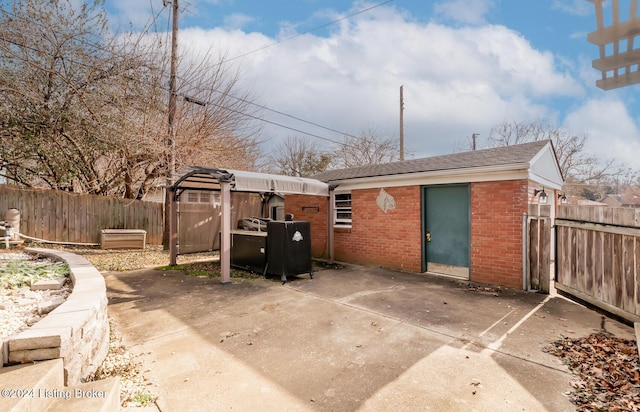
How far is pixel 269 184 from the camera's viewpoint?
266 inches

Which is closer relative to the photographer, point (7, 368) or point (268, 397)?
point (7, 368)

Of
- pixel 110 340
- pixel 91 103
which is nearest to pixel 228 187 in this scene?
pixel 110 340

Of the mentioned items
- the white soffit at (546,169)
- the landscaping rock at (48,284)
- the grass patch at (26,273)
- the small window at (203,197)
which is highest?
the white soffit at (546,169)

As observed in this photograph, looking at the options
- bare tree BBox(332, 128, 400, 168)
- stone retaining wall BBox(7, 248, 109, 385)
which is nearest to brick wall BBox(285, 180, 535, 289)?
stone retaining wall BBox(7, 248, 109, 385)

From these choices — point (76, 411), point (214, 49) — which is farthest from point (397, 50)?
point (76, 411)

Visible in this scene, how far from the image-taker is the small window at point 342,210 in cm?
919

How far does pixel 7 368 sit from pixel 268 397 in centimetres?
183

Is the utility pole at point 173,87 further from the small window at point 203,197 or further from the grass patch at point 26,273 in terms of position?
the grass patch at point 26,273

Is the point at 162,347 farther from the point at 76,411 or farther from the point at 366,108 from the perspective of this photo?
the point at 366,108

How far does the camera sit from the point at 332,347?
135 inches

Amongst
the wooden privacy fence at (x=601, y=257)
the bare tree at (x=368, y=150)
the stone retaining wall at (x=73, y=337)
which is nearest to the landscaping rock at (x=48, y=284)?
the stone retaining wall at (x=73, y=337)

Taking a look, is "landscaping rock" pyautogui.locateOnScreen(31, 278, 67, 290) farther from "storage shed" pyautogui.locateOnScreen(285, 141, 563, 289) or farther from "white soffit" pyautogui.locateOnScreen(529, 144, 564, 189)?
"white soffit" pyautogui.locateOnScreen(529, 144, 564, 189)

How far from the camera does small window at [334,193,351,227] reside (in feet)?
30.1

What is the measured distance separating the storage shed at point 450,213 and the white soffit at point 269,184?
1.13 metres
